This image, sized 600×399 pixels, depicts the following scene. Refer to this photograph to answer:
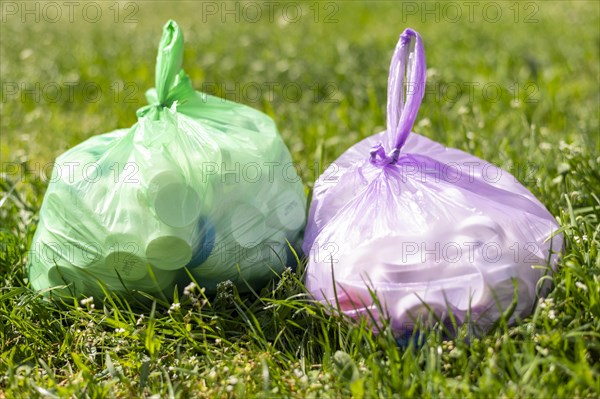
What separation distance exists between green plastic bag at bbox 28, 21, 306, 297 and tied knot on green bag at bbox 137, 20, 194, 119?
A: 5cm

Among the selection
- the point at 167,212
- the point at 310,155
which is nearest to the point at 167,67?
the point at 167,212

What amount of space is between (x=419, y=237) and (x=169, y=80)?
91cm

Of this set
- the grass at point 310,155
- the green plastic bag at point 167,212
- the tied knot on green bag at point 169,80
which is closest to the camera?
the grass at point 310,155

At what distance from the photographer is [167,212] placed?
2.04m

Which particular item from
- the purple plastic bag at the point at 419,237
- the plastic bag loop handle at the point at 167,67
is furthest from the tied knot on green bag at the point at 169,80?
the purple plastic bag at the point at 419,237

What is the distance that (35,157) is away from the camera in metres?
3.48

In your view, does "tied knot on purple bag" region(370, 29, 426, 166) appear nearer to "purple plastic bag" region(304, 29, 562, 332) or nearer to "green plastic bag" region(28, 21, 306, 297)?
"purple plastic bag" region(304, 29, 562, 332)

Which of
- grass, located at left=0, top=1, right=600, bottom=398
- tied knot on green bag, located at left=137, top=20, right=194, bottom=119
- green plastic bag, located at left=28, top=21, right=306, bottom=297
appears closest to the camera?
grass, located at left=0, top=1, right=600, bottom=398

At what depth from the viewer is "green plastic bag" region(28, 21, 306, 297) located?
207 centimetres

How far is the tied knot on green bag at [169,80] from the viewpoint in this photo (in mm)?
2357

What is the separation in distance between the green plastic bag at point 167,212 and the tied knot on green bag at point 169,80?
5cm

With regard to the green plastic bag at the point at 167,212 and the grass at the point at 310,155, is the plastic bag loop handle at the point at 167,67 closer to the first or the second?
the green plastic bag at the point at 167,212

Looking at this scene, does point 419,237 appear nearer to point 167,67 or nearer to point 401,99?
point 401,99

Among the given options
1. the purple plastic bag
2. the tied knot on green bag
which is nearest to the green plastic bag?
the tied knot on green bag
